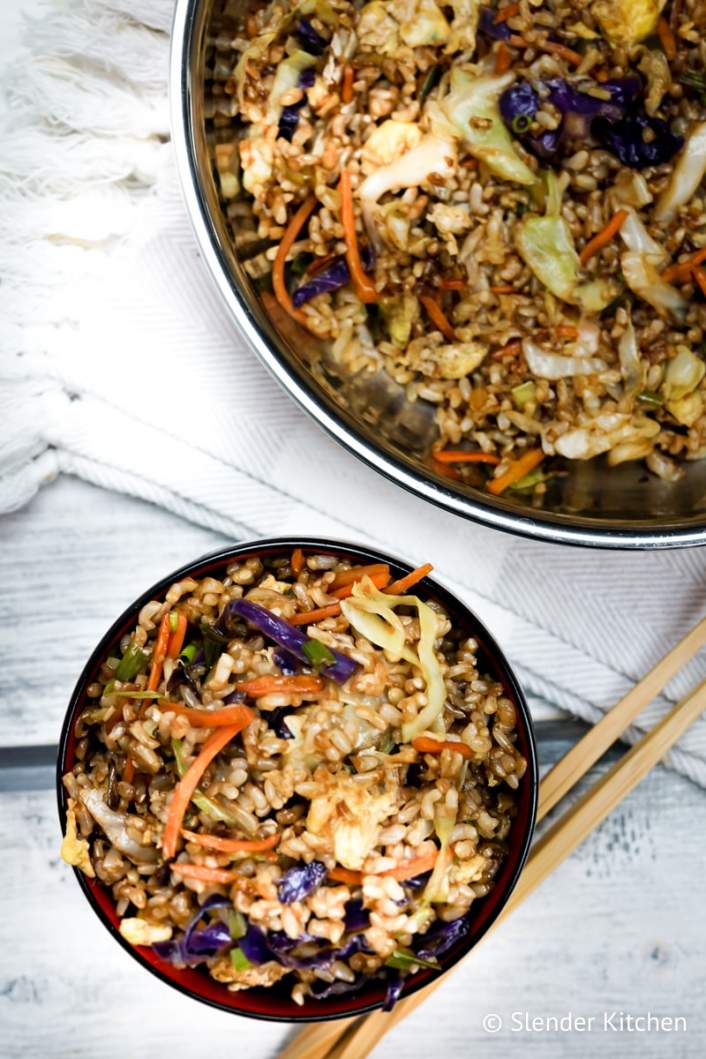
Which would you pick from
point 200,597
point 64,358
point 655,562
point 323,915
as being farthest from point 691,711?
point 64,358

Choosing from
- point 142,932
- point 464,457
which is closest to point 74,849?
point 142,932

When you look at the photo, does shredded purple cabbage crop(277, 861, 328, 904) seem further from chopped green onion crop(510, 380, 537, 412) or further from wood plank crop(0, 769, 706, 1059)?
chopped green onion crop(510, 380, 537, 412)

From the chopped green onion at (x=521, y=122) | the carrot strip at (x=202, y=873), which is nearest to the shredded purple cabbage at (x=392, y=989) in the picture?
the carrot strip at (x=202, y=873)

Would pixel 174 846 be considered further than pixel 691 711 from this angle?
No

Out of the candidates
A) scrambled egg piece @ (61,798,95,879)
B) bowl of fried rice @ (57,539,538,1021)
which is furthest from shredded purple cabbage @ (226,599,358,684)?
scrambled egg piece @ (61,798,95,879)

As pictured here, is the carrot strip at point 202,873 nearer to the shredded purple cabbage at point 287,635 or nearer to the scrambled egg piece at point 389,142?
the shredded purple cabbage at point 287,635

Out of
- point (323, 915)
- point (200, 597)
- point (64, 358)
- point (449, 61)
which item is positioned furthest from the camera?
point (64, 358)

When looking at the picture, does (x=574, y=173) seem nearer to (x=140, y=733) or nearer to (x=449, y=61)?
(x=449, y=61)
